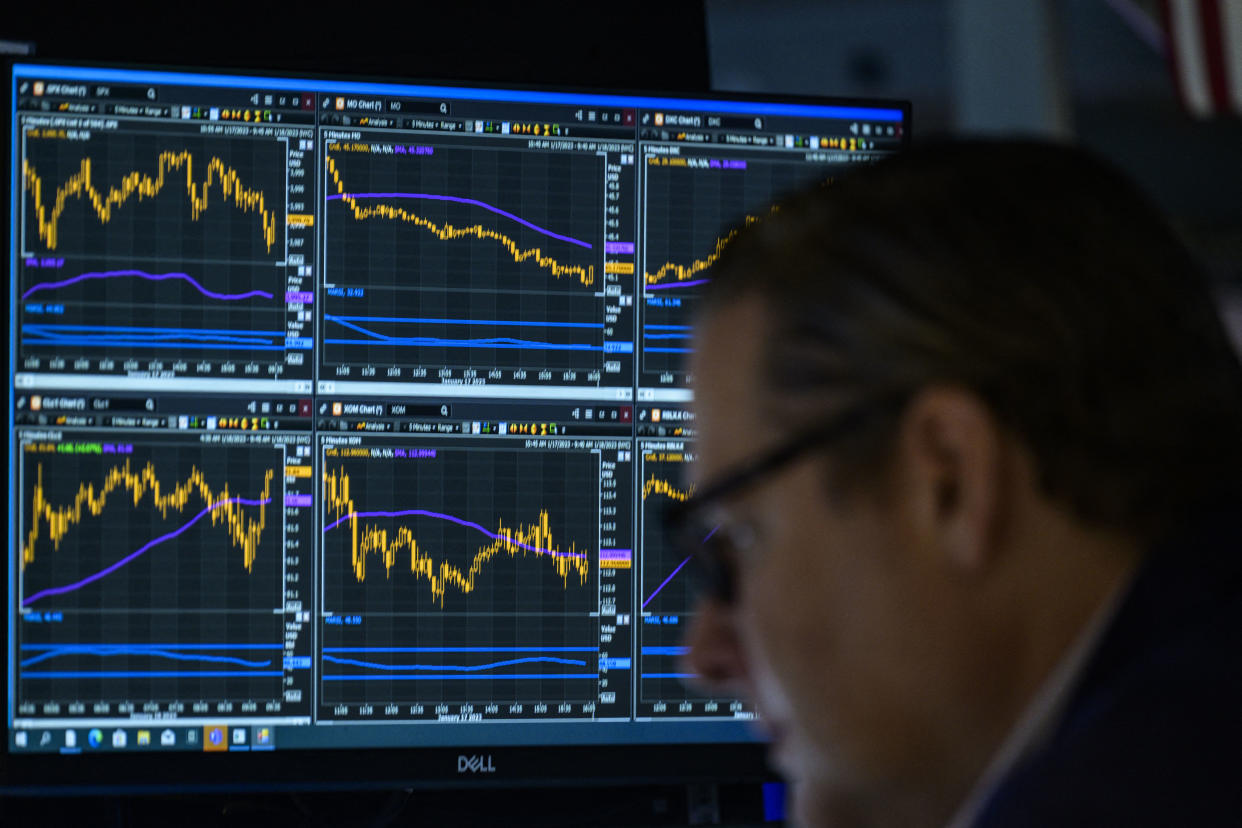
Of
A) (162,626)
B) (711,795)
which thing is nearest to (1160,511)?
(711,795)

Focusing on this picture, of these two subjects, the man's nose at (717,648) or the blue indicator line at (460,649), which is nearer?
the man's nose at (717,648)

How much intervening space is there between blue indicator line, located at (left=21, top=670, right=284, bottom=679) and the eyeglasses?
49 centimetres

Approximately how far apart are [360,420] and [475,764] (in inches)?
13.0

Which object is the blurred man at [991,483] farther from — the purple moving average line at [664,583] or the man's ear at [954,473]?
the purple moving average line at [664,583]

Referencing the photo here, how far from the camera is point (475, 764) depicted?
1.18 m

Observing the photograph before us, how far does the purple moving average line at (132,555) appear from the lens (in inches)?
44.4

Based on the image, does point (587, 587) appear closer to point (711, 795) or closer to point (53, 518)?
point (711, 795)

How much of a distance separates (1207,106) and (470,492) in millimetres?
2527

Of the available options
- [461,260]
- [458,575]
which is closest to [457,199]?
[461,260]

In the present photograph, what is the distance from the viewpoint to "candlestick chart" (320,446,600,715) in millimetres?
1163

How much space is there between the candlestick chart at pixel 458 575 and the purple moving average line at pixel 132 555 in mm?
75

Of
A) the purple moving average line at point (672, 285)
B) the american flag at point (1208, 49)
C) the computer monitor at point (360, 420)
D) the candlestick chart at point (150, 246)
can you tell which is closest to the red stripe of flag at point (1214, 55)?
the american flag at point (1208, 49)

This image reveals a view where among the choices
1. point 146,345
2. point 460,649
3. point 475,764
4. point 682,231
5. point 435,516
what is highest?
point 682,231

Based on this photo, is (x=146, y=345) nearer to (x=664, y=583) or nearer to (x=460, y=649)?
(x=460, y=649)
